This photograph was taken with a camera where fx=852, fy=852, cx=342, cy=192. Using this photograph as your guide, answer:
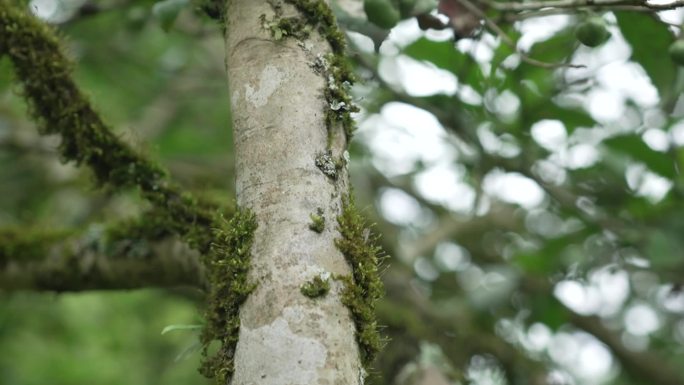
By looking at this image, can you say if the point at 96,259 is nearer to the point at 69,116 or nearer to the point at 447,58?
the point at 69,116

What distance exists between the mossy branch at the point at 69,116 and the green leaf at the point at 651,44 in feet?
3.25

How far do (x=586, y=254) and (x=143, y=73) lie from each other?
7.86 feet

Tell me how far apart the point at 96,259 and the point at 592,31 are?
1.26 m

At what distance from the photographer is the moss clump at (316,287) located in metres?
1.03

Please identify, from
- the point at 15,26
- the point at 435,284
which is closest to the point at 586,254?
the point at 435,284

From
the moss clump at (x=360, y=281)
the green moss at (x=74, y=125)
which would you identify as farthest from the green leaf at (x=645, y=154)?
the moss clump at (x=360, y=281)

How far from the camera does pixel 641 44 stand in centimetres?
192

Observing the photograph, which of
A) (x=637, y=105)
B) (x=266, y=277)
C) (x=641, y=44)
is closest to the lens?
(x=266, y=277)

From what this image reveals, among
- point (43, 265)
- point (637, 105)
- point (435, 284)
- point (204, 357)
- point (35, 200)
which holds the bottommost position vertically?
point (435, 284)

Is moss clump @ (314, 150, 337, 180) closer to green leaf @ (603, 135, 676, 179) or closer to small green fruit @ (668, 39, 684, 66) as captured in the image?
small green fruit @ (668, 39, 684, 66)

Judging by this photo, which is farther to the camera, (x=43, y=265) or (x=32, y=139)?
(x=32, y=139)

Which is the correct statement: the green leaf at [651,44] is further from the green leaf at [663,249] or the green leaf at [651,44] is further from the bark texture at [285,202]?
the bark texture at [285,202]

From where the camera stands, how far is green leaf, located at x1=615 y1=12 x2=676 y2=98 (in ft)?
6.10

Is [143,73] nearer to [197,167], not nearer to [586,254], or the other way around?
[197,167]
